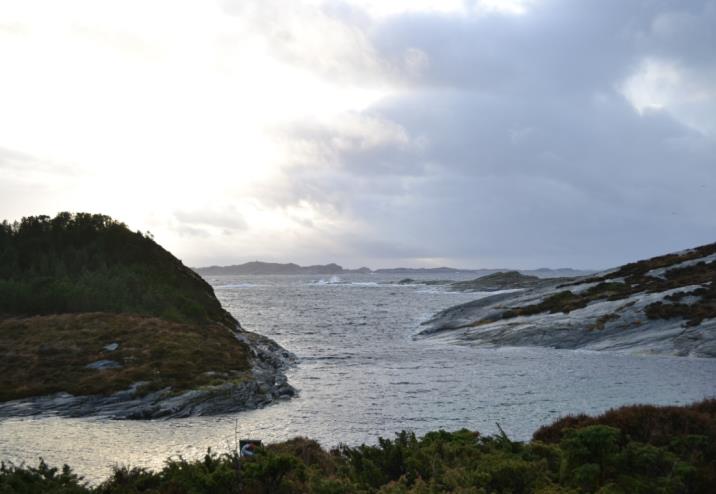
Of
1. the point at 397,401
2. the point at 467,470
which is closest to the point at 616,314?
the point at 397,401

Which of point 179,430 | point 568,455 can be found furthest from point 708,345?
point 179,430

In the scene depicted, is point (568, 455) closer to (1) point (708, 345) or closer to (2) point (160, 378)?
(2) point (160, 378)

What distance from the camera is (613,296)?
53062mm

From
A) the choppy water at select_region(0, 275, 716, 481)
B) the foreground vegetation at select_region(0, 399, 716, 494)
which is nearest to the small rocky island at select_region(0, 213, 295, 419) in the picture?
the choppy water at select_region(0, 275, 716, 481)

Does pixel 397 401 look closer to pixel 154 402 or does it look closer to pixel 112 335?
pixel 154 402

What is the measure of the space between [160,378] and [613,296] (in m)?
41.8

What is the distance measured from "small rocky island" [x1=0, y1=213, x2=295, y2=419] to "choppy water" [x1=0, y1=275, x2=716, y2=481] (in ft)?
6.31

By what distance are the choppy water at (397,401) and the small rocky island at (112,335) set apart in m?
1.92

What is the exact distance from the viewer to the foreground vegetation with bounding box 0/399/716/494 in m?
11.0

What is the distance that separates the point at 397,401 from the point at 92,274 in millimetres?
29698

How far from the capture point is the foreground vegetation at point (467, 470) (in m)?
11.0

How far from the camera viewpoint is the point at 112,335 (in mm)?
32875

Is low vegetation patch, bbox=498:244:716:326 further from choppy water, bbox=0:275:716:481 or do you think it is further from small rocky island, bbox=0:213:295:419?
small rocky island, bbox=0:213:295:419

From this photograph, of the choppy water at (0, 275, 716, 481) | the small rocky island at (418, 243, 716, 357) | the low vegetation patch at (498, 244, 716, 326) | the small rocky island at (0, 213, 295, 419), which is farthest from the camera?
the low vegetation patch at (498, 244, 716, 326)
